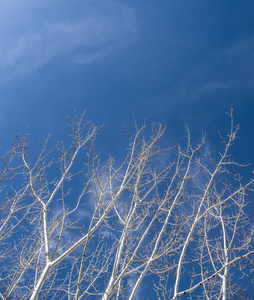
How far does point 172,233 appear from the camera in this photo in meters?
6.43

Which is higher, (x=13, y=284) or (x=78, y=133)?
(x=78, y=133)

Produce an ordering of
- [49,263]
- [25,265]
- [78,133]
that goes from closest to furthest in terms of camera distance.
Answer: [49,263] → [25,265] → [78,133]

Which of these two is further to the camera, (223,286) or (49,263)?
(223,286)

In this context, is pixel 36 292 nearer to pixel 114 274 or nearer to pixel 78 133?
pixel 114 274

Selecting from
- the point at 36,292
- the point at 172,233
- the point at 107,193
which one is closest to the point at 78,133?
the point at 107,193

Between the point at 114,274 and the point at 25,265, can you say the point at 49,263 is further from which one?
the point at 25,265

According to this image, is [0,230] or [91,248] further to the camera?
[91,248]

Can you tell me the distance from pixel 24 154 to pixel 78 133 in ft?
5.18

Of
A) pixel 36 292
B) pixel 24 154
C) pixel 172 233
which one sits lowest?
pixel 36 292

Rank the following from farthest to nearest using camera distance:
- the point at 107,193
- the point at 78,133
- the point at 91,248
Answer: the point at 91,248, the point at 78,133, the point at 107,193

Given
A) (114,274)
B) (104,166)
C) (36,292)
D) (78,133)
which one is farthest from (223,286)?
(78,133)

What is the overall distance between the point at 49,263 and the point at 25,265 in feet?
8.63

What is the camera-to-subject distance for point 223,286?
7309 mm

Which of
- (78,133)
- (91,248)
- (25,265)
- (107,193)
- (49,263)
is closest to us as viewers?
(49,263)
